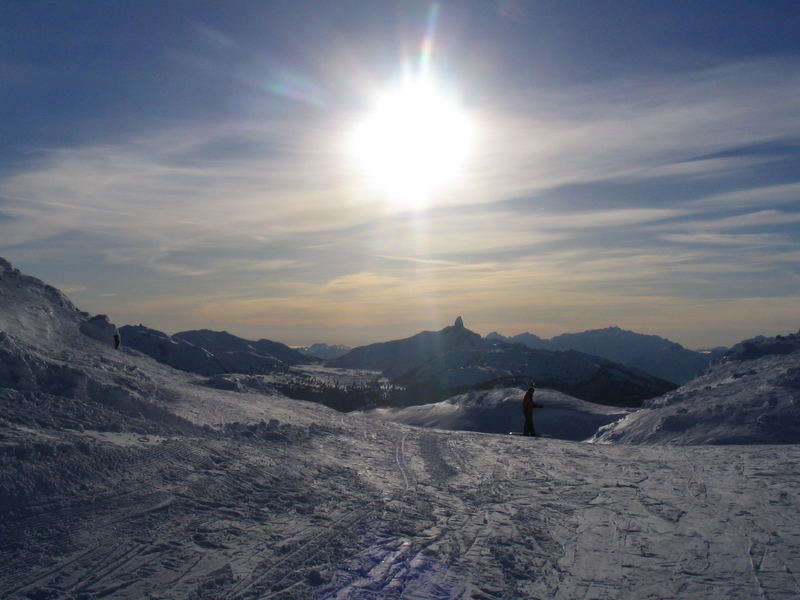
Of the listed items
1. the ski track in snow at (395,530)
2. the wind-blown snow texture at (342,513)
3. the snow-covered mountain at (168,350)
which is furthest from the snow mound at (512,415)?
the snow-covered mountain at (168,350)

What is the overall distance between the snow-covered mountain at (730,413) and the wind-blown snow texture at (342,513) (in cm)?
317

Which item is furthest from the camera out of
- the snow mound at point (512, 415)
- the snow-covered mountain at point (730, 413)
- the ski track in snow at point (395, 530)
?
the snow mound at point (512, 415)

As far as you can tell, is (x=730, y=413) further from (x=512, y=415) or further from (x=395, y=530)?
(x=512, y=415)

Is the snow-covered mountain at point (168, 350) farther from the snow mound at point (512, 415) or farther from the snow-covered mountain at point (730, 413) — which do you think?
the snow-covered mountain at point (730, 413)

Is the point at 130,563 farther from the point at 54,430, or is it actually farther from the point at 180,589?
the point at 54,430

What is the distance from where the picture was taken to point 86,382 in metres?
14.0

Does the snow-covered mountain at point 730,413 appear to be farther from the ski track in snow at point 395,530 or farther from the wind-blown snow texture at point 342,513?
the ski track in snow at point 395,530

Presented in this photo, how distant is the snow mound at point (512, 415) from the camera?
94.7 ft

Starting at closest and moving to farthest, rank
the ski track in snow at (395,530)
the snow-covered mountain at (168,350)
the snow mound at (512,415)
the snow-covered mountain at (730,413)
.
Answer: the ski track in snow at (395,530) → the snow-covered mountain at (730,413) → the snow mound at (512,415) → the snow-covered mountain at (168,350)

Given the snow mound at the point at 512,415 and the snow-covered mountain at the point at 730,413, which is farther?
the snow mound at the point at 512,415

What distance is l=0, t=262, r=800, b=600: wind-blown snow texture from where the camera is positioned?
6344 millimetres

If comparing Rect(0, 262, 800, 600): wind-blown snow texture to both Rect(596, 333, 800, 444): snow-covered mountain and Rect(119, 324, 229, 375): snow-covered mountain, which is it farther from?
Rect(119, 324, 229, 375): snow-covered mountain

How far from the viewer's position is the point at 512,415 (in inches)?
1348

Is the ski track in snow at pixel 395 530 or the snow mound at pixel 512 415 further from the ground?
the ski track in snow at pixel 395 530
